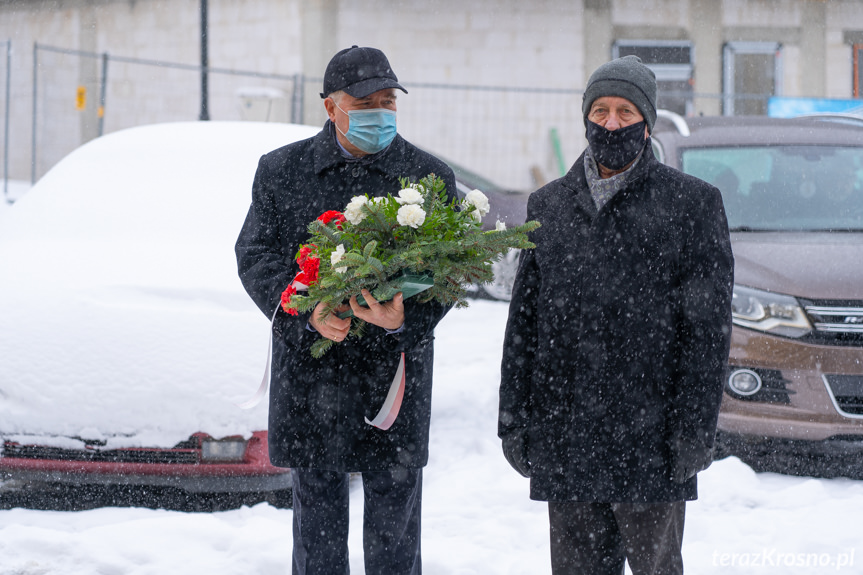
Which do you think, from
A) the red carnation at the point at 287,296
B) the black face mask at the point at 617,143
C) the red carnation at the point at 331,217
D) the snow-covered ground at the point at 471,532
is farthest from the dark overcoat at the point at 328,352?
the snow-covered ground at the point at 471,532

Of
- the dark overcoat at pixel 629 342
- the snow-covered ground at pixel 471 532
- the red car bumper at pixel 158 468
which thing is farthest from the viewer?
the red car bumper at pixel 158 468

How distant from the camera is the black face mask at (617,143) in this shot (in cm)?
260

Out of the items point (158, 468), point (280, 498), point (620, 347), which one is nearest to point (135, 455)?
point (158, 468)

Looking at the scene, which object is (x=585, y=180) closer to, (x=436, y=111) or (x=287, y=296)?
(x=287, y=296)

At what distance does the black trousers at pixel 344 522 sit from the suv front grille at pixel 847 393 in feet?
8.20

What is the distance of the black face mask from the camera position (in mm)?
2602

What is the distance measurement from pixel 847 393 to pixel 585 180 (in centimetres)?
251

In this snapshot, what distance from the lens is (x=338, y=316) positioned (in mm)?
2688

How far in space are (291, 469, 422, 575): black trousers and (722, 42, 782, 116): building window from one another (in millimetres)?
14769

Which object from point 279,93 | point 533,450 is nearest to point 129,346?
point 533,450

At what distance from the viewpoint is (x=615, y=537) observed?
2.63 m

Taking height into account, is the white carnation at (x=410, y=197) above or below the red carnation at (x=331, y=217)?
above

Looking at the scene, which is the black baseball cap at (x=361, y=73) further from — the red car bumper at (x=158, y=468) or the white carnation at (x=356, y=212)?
the red car bumper at (x=158, y=468)

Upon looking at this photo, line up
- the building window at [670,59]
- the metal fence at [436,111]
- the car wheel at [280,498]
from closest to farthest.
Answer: the car wheel at [280,498], the metal fence at [436,111], the building window at [670,59]
